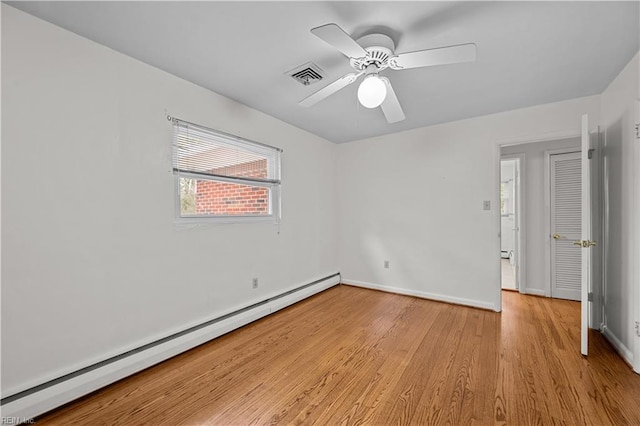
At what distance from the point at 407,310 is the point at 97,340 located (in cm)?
295

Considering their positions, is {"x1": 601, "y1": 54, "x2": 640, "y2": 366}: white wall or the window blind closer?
{"x1": 601, "y1": 54, "x2": 640, "y2": 366}: white wall

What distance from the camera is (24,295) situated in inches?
60.5

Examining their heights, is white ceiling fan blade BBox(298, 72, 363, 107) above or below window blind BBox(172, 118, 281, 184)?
above

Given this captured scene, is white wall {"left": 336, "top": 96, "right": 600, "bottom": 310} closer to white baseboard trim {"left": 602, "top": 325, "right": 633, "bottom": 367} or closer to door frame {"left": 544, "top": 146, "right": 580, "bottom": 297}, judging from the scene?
white baseboard trim {"left": 602, "top": 325, "right": 633, "bottom": 367}

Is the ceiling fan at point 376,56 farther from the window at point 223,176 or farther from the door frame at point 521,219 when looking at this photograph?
the door frame at point 521,219

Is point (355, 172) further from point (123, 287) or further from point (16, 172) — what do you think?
point (16, 172)

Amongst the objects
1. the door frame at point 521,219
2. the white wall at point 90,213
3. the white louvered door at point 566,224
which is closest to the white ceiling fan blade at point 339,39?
the white wall at point 90,213

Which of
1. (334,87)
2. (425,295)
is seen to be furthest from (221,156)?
(425,295)

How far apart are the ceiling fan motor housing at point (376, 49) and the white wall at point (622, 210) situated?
1868mm

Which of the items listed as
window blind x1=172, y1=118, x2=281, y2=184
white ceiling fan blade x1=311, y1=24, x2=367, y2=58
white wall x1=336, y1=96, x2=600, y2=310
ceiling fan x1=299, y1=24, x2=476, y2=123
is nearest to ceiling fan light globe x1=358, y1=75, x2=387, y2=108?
ceiling fan x1=299, y1=24, x2=476, y2=123

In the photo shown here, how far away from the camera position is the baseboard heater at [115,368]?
1507mm

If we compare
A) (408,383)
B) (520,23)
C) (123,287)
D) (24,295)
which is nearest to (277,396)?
(408,383)

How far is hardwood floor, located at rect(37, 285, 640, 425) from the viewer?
1552mm

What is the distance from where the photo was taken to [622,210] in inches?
85.2
